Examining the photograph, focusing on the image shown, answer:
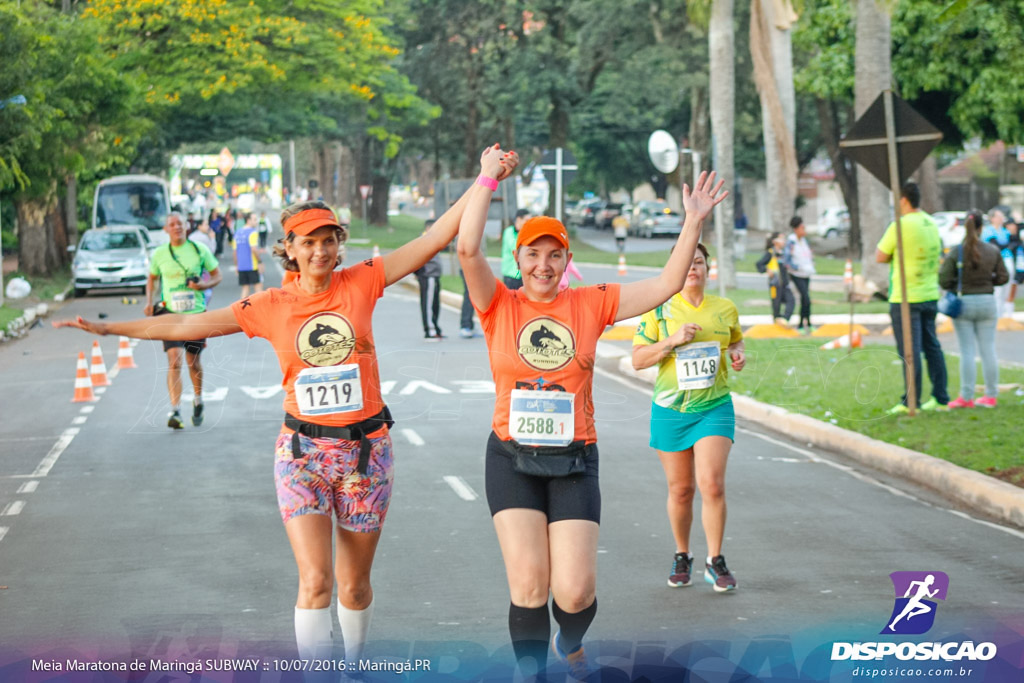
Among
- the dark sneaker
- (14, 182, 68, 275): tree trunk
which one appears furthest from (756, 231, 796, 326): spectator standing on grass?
(14, 182, 68, 275): tree trunk

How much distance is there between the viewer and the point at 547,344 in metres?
5.48

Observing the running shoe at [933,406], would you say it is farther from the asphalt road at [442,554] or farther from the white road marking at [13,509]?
the white road marking at [13,509]

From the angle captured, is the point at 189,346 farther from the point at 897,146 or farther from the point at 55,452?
the point at 897,146

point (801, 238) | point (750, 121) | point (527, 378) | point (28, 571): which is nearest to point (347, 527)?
point (527, 378)

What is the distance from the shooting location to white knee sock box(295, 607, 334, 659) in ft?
17.7

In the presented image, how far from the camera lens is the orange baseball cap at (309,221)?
5566mm

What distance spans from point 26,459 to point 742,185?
249ft

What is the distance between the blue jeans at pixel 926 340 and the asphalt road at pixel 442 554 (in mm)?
1620

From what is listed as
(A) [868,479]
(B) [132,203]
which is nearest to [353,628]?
(A) [868,479]

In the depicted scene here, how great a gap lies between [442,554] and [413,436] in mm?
4976

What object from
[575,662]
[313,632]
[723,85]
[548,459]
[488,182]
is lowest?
[575,662]

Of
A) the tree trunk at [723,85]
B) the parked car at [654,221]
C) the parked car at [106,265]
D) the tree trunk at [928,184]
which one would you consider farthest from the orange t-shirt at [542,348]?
the parked car at [654,221]

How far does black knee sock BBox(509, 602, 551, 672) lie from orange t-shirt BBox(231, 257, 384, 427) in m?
0.96

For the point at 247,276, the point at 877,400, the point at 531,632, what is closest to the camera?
the point at 531,632
